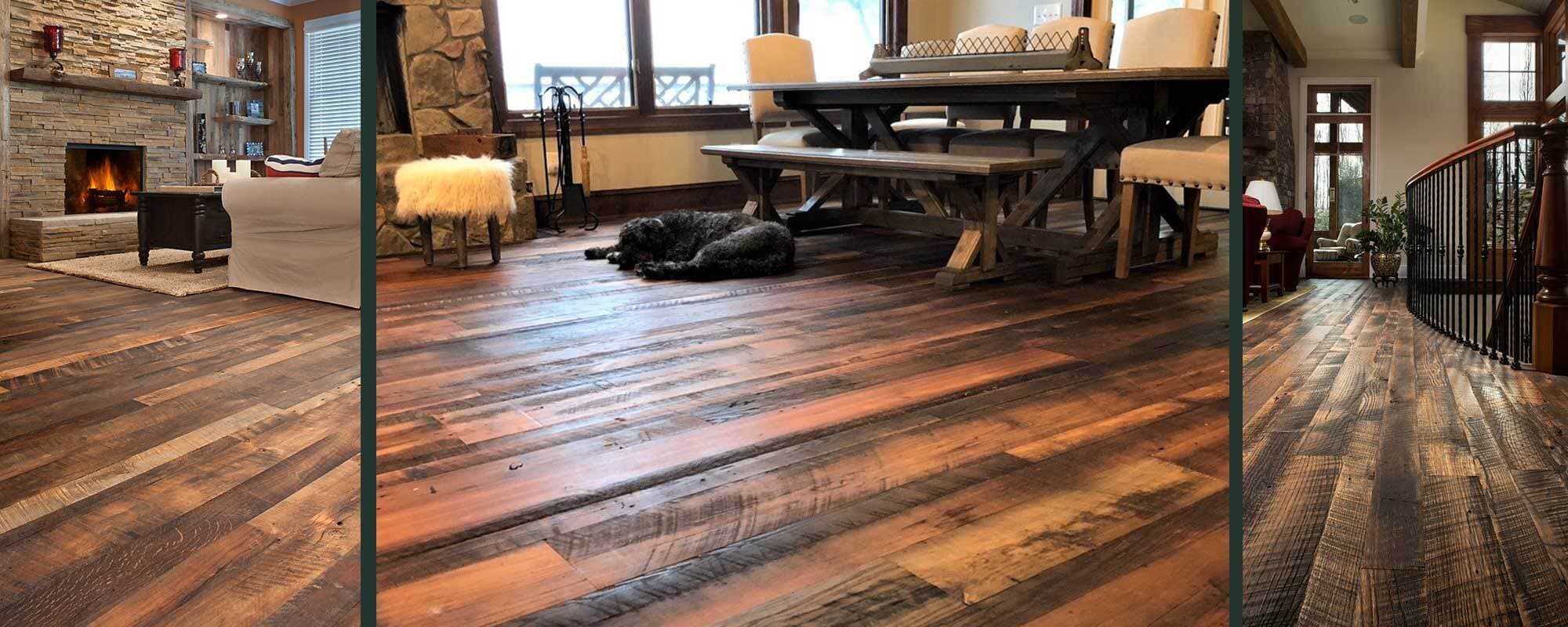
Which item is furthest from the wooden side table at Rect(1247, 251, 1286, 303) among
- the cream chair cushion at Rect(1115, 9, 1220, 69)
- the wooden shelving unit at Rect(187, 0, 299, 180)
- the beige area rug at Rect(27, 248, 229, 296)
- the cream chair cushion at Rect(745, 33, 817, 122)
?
the wooden shelving unit at Rect(187, 0, 299, 180)

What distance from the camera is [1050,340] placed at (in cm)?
A: 218

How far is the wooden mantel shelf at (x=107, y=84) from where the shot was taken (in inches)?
192

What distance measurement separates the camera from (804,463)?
1.40m

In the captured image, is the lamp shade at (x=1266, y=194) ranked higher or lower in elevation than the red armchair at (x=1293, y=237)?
higher

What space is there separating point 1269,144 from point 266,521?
6.19ft

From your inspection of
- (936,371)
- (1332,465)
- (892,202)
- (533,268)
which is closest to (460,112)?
(533,268)

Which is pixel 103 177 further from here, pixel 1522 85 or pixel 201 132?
pixel 1522 85

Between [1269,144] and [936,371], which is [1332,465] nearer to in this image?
[1269,144]

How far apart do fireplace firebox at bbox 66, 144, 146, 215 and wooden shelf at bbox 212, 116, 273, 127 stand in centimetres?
41

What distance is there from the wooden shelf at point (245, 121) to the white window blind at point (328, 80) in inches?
9.9

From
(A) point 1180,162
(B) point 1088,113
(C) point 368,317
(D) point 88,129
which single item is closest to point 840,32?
(B) point 1088,113

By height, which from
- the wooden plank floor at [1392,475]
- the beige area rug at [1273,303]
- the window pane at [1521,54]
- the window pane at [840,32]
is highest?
the window pane at [840,32]

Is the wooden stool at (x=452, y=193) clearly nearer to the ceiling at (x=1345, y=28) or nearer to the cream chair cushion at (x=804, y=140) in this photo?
the cream chair cushion at (x=804, y=140)

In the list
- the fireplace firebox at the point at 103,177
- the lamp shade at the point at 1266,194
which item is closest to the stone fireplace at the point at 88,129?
the fireplace firebox at the point at 103,177
